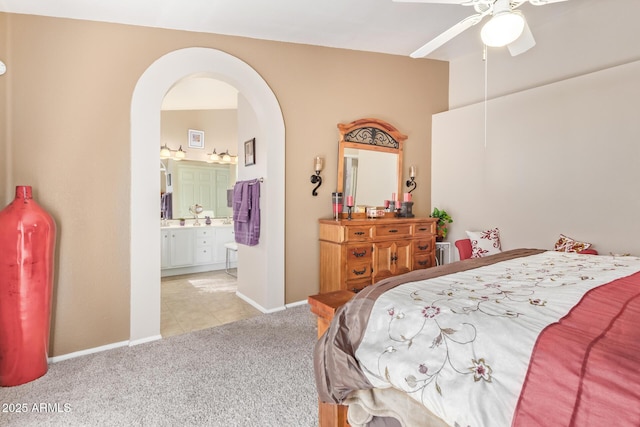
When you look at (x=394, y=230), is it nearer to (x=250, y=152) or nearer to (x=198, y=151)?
(x=250, y=152)

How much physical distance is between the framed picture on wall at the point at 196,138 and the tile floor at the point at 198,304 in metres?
2.22

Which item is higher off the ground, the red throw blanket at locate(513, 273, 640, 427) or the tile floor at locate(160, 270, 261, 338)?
the red throw blanket at locate(513, 273, 640, 427)

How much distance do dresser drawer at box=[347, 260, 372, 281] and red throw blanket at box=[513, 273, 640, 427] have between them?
8.53ft

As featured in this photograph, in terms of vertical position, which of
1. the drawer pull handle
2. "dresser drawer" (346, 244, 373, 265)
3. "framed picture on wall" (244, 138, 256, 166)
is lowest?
the drawer pull handle

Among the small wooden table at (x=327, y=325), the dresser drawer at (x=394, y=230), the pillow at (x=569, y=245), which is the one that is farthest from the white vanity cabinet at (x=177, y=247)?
the pillow at (x=569, y=245)

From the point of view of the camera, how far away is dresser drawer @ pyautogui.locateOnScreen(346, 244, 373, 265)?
3523 millimetres

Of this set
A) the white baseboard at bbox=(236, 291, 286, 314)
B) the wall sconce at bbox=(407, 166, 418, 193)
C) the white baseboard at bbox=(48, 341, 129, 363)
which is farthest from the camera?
the wall sconce at bbox=(407, 166, 418, 193)

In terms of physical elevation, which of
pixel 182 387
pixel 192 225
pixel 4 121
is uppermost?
pixel 4 121

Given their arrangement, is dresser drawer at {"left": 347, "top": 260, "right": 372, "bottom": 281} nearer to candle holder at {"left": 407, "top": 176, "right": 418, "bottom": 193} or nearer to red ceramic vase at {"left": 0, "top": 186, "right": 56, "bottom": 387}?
candle holder at {"left": 407, "top": 176, "right": 418, "bottom": 193}

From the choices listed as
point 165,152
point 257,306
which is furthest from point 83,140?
point 165,152

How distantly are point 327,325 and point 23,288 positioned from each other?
198 centimetres

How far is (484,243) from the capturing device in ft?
12.5

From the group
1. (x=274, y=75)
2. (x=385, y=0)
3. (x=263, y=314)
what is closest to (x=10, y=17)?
(x=274, y=75)

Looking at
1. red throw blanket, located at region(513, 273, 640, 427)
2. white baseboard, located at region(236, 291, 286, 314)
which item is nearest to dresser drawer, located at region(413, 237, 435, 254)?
white baseboard, located at region(236, 291, 286, 314)
